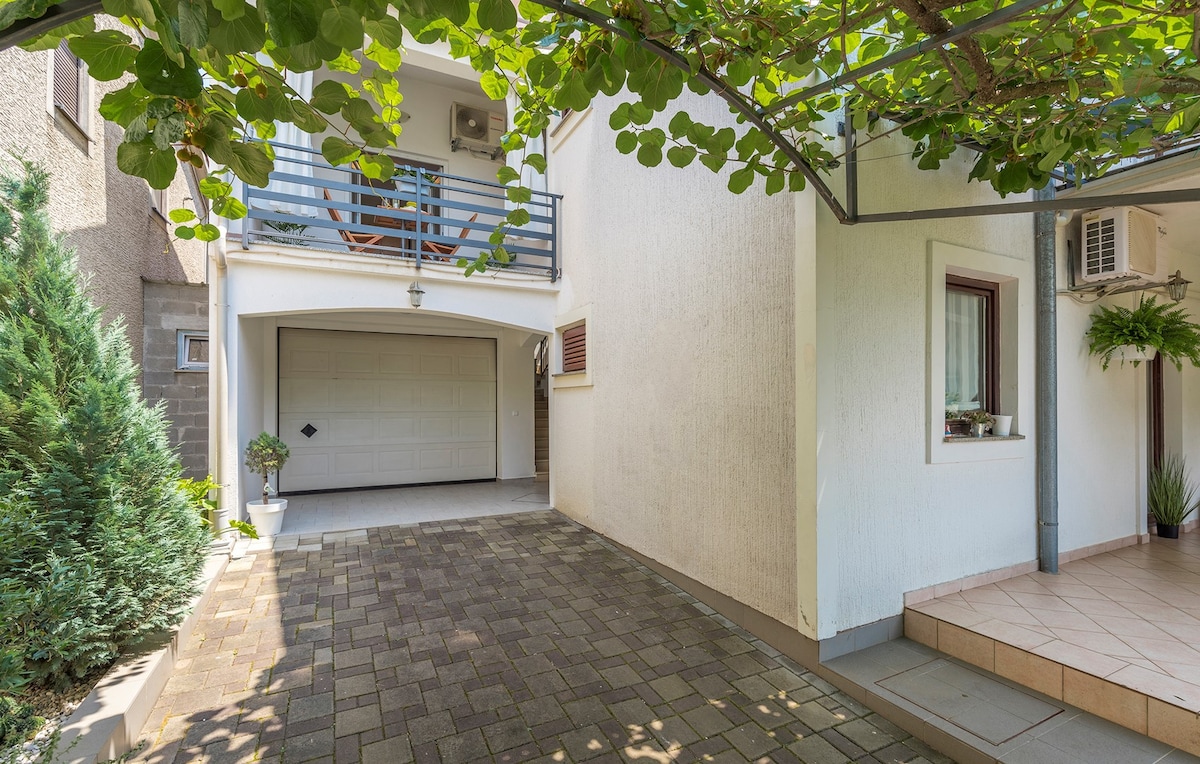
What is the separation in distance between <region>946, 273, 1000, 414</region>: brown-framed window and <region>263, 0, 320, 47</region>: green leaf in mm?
4010

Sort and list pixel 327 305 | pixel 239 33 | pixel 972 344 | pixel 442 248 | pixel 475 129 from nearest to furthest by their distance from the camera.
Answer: pixel 239 33, pixel 972 344, pixel 327 305, pixel 442 248, pixel 475 129

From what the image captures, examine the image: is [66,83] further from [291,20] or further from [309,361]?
[291,20]

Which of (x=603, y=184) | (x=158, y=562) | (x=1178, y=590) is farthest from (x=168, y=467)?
(x=1178, y=590)

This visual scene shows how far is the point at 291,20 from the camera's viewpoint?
3.32 feet

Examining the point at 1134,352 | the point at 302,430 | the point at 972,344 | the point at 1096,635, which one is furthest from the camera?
the point at 302,430

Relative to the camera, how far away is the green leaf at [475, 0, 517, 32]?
4.50 ft

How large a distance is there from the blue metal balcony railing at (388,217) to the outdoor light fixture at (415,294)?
0.27 m

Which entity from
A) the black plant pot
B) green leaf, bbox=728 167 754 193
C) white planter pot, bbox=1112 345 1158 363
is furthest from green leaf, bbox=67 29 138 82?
the black plant pot

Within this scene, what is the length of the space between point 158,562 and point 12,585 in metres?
0.58

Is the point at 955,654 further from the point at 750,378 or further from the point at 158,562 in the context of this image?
the point at 158,562

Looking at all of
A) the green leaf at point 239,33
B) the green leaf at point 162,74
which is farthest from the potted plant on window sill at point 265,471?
the green leaf at point 239,33

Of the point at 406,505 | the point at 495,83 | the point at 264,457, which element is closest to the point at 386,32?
the point at 495,83

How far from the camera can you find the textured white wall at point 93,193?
3350 millimetres

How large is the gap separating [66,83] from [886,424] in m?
6.58
